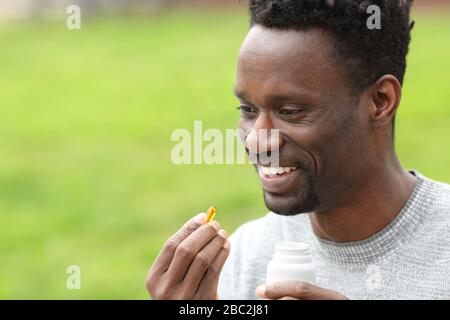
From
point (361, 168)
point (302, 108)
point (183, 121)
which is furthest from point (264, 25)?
point (183, 121)

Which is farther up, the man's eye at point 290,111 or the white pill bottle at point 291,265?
the man's eye at point 290,111

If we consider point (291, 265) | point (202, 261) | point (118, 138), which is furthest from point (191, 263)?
point (118, 138)

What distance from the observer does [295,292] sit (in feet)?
9.21

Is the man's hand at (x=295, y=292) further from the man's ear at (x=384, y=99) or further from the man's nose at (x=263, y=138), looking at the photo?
the man's ear at (x=384, y=99)

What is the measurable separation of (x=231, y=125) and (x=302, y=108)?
7.53m

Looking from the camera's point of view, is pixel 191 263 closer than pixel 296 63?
Yes

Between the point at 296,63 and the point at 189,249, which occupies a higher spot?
the point at 296,63

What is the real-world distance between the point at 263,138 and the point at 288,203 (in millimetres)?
218

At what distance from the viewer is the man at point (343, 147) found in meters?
3.12

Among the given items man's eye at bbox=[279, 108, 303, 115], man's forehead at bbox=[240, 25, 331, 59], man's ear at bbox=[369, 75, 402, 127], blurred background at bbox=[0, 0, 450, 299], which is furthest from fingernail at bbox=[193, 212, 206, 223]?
blurred background at bbox=[0, 0, 450, 299]

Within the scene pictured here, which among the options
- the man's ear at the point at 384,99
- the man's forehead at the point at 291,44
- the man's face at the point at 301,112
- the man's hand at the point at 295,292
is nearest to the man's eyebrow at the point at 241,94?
the man's face at the point at 301,112

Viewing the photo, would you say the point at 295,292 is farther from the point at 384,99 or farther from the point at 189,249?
the point at 384,99

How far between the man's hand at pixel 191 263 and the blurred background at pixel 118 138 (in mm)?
3547
